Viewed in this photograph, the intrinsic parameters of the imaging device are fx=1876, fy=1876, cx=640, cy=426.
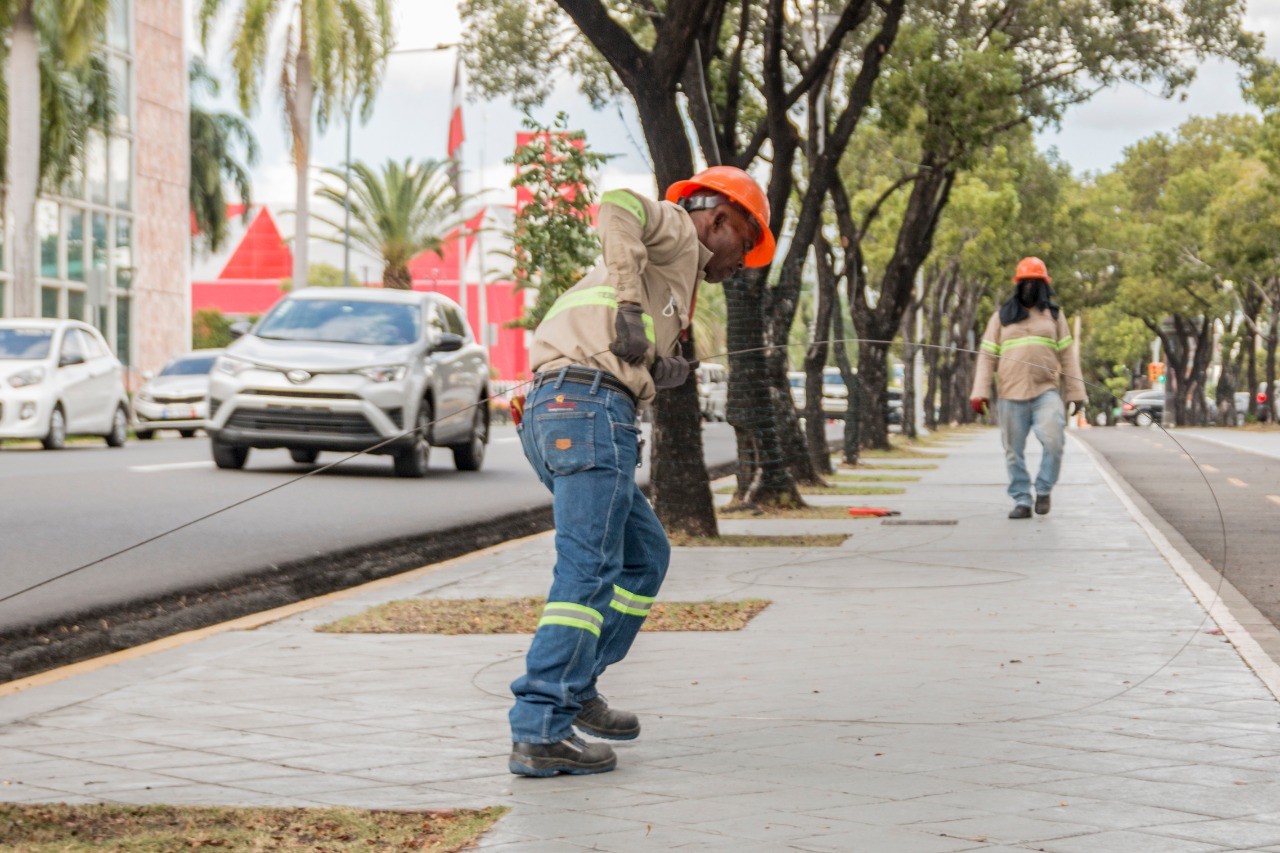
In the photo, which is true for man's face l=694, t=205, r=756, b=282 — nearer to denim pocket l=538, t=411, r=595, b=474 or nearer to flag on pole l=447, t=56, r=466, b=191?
denim pocket l=538, t=411, r=595, b=474

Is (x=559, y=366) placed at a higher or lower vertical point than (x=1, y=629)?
higher

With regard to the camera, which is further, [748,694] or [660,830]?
[748,694]

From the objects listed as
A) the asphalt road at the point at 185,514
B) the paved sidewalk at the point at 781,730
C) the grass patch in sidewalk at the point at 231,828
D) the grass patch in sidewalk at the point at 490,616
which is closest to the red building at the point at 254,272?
the asphalt road at the point at 185,514

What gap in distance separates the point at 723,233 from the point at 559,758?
1.68 meters

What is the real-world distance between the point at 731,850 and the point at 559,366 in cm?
169

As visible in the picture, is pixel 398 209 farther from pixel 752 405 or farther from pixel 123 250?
pixel 752 405

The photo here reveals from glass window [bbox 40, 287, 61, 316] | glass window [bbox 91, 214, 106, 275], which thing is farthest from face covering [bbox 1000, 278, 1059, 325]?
glass window [bbox 91, 214, 106, 275]

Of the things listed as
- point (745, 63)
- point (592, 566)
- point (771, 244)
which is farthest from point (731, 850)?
point (745, 63)

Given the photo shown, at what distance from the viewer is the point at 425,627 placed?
842 centimetres

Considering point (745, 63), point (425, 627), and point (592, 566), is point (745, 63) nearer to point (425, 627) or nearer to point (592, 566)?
point (425, 627)

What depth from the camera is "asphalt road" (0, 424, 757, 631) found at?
9.89 metres

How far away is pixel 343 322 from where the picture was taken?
62.0ft

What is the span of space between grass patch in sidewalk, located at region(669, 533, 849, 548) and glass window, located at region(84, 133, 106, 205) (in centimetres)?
3621

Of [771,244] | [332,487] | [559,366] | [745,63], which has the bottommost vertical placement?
[332,487]
